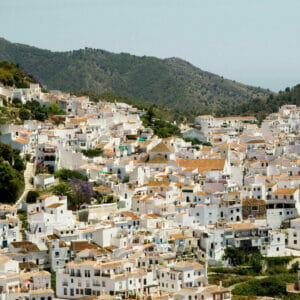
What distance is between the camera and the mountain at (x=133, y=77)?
104500 mm

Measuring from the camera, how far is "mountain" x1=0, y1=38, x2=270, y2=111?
10450 centimetres

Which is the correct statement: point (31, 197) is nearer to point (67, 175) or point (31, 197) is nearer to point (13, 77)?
point (67, 175)

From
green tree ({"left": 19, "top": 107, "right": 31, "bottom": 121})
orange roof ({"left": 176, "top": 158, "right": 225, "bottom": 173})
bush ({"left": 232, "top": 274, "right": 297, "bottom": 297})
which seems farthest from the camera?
green tree ({"left": 19, "top": 107, "right": 31, "bottom": 121})

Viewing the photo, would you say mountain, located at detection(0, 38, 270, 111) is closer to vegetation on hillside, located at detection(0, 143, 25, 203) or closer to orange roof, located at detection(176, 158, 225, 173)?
orange roof, located at detection(176, 158, 225, 173)

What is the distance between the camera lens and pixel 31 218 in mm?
33250

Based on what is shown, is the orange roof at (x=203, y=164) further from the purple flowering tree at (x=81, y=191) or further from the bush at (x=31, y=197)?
the bush at (x=31, y=197)

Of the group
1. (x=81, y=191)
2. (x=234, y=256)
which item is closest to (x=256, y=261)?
(x=234, y=256)

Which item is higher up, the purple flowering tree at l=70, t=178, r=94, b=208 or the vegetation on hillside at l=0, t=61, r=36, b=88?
the vegetation on hillside at l=0, t=61, r=36, b=88

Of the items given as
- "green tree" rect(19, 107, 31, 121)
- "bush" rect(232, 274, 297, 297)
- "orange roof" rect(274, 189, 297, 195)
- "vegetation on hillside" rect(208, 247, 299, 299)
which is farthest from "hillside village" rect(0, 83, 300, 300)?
"green tree" rect(19, 107, 31, 121)

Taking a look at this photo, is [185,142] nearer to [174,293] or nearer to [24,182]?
[24,182]

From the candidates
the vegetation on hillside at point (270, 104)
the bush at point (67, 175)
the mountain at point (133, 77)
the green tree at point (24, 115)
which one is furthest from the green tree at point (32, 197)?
the mountain at point (133, 77)

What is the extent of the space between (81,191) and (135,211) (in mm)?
2606

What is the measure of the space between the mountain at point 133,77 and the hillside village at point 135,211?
52.3 m

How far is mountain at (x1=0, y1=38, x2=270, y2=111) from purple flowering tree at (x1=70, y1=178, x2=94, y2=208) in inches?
2393
